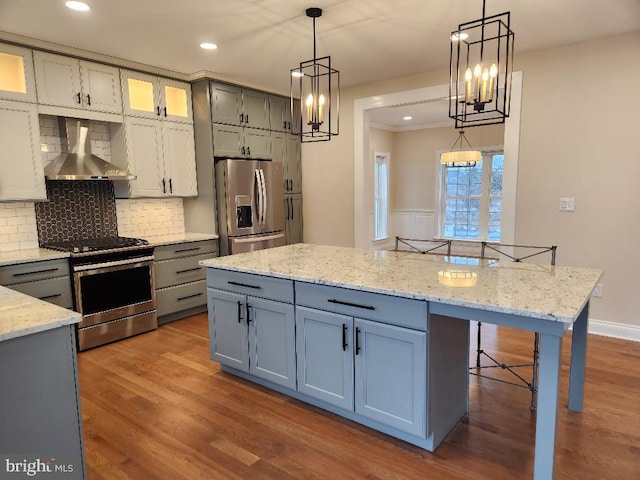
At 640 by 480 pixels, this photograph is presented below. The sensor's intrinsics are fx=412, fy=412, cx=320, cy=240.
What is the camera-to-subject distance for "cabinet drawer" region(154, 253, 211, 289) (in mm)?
4102

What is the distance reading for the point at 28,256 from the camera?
3252 mm

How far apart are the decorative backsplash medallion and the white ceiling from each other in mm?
1249

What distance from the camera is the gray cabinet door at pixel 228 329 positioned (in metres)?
2.77

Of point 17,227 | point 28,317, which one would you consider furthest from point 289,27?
point 17,227

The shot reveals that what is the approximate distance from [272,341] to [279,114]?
3.52 meters

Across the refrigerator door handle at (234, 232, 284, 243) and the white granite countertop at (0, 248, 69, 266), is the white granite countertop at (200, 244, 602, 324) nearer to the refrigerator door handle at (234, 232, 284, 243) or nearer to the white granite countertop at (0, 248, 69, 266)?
the white granite countertop at (0, 248, 69, 266)

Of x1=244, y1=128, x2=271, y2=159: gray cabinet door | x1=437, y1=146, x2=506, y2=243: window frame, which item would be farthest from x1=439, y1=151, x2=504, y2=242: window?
→ x1=244, y1=128, x2=271, y2=159: gray cabinet door

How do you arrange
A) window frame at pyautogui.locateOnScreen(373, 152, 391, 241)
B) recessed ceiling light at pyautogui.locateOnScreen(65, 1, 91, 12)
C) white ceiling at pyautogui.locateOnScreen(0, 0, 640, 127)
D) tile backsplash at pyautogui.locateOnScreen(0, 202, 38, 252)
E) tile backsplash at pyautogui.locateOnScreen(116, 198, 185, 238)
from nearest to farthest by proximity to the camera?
recessed ceiling light at pyautogui.locateOnScreen(65, 1, 91, 12)
white ceiling at pyautogui.locateOnScreen(0, 0, 640, 127)
tile backsplash at pyautogui.locateOnScreen(0, 202, 38, 252)
tile backsplash at pyautogui.locateOnScreen(116, 198, 185, 238)
window frame at pyautogui.locateOnScreen(373, 152, 391, 241)

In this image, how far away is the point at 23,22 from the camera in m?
2.98

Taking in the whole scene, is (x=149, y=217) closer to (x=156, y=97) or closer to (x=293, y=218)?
(x=156, y=97)

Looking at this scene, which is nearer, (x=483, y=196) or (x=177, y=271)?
(x=177, y=271)

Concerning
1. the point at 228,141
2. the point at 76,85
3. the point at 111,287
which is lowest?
the point at 111,287

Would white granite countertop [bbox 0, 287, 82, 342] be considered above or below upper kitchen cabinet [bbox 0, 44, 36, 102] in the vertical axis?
below

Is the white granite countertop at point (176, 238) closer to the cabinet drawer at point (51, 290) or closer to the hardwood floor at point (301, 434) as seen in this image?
the cabinet drawer at point (51, 290)
